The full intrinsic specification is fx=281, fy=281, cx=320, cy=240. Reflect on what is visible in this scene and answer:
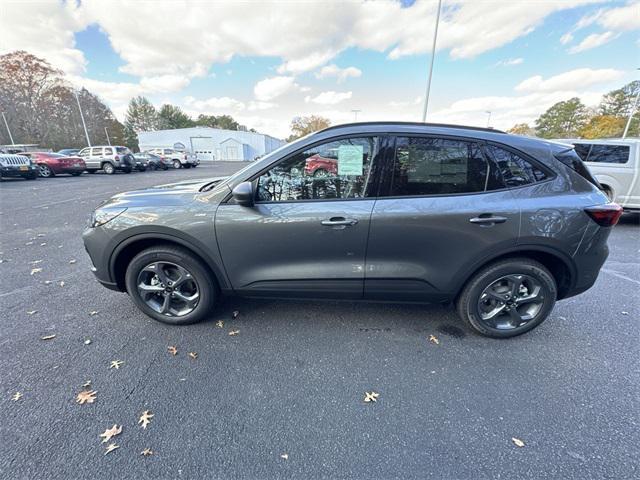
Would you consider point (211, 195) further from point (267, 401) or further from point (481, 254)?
point (481, 254)

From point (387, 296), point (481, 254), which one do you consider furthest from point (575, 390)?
point (387, 296)

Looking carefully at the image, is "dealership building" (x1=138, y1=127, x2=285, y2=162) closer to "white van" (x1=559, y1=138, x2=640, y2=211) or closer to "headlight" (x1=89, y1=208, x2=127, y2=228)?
"white van" (x1=559, y1=138, x2=640, y2=211)

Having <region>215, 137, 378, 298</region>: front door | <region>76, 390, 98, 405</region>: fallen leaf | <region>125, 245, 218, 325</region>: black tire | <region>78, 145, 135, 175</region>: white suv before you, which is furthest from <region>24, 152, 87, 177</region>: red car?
<region>215, 137, 378, 298</region>: front door

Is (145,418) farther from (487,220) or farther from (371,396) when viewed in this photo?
(487,220)

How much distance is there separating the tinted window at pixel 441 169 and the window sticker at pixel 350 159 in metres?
0.29

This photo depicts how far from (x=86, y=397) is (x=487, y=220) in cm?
321

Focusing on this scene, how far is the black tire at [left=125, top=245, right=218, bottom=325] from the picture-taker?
2529mm

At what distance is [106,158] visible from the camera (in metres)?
18.9

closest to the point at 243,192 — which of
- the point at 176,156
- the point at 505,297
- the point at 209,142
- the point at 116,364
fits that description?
the point at 116,364

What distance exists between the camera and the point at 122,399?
1942 millimetres

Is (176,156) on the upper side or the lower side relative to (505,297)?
upper

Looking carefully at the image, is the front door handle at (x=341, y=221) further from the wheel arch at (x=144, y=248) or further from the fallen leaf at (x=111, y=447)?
the fallen leaf at (x=111, y=447)

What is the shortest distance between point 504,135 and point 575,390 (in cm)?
202

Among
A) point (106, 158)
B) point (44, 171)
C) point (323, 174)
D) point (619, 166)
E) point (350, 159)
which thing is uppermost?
point (106, 158)
